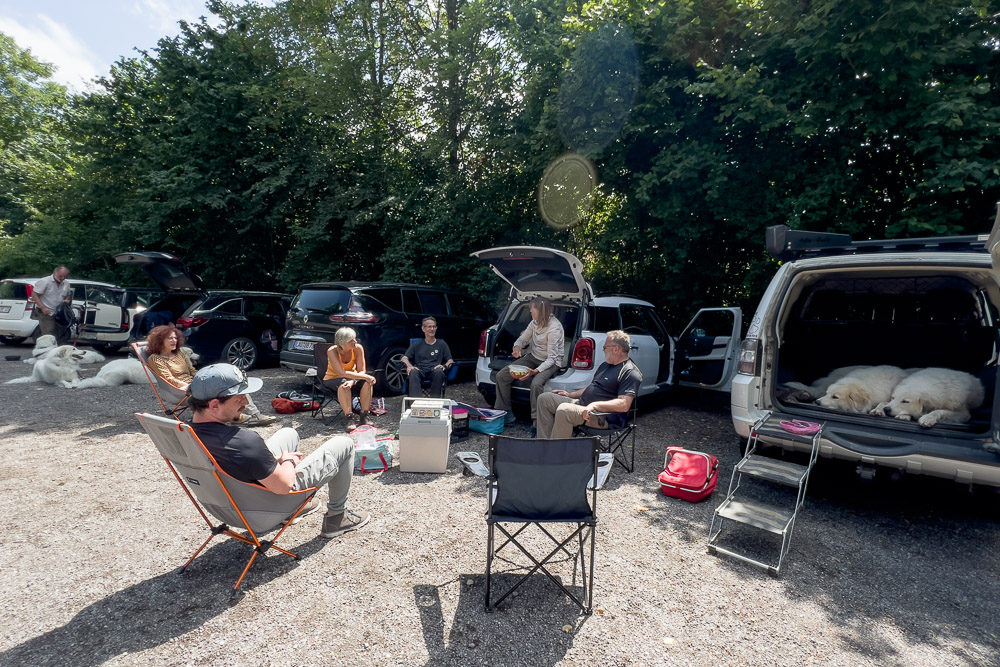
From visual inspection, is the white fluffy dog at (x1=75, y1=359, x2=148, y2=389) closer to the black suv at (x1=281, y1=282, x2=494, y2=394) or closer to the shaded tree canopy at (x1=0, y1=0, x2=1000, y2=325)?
the black suv at (x1=281, y1=282, x2=494, y2=394)

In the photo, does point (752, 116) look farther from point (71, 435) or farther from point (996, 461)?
point (71, 435)

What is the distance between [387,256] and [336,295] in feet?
13.2

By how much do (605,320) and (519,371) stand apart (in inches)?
47.1

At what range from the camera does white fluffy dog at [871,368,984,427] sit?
13.3ft

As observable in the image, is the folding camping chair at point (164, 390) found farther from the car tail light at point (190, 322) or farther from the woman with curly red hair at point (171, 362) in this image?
the car tail light at point (190, 322)

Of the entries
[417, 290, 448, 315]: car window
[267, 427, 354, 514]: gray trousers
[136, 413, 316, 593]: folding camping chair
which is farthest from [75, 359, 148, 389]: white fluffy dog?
[136, 413, 316, 593]: folding camping chair

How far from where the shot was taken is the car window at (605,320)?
19.3ft

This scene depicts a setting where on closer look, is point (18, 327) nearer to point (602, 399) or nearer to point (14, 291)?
point (14, 291)

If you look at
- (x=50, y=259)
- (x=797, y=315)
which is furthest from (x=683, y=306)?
(x=50, y=259)

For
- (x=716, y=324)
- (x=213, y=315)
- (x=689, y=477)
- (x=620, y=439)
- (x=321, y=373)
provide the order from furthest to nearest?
1. (x=213, y=315)
2. (x=716, y=324)
3. (x=321, y=373)
4. (x=620, y=439)
5. (x=689, y=477)

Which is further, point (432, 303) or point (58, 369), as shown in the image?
point (432, 303)

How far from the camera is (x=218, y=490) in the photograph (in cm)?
277

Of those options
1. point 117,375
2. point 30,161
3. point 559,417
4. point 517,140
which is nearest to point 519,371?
point 559,417

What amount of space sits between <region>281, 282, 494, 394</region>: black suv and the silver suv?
4.79 m
